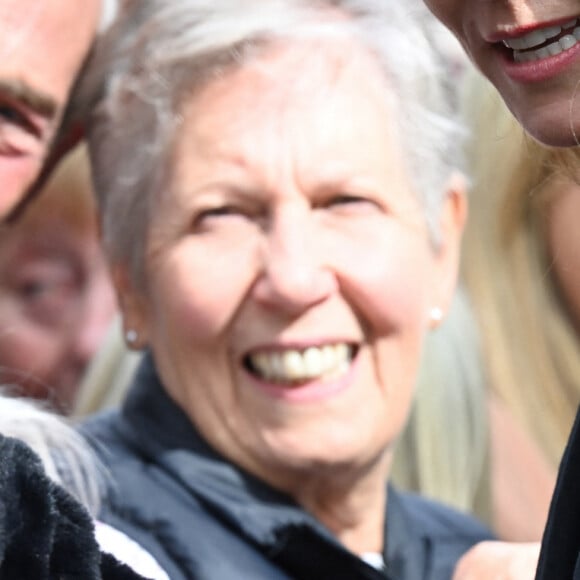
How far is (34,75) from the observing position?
6.18 ft

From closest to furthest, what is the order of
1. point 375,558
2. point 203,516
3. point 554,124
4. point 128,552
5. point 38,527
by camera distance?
point 38,527 → point 554,124 → point 128,552 → point 203,516 → point 375,558

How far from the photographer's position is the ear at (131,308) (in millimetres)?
1960

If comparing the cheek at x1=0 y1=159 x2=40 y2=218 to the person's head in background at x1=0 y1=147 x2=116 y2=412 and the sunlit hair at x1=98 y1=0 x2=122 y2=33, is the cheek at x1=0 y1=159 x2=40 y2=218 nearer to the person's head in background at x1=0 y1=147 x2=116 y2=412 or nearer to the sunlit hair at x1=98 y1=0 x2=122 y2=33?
the sunlit hair at x1=98 y1=0 x2=122 y2=33

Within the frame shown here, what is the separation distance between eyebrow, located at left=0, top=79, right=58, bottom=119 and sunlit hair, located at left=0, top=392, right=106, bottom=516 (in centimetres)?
51

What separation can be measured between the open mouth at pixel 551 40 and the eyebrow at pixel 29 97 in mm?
824

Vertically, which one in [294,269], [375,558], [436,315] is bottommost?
[375,558]

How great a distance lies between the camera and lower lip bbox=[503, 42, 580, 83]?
1.25 meters

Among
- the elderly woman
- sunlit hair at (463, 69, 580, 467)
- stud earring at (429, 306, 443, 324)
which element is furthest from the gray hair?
sunlit hair at (463, 69, 580, 467)

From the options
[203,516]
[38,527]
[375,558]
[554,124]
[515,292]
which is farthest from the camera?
[515,292]

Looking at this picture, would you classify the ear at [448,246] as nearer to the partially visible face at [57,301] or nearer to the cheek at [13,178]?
the cheek at [13,178]

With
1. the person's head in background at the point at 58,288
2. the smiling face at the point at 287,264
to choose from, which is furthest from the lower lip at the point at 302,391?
the person's head in background at the point at 58,288

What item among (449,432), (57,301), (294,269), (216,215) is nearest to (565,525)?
(294,269)

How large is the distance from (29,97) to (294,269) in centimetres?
44

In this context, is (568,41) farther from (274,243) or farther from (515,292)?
(515,292)
